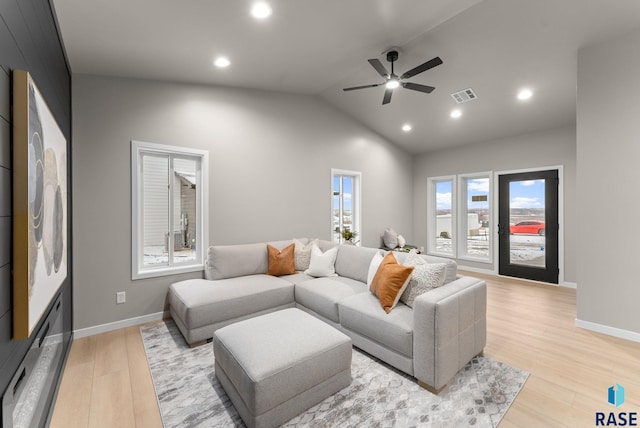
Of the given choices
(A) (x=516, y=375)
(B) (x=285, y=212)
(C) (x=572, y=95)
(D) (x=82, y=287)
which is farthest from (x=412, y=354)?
(C) (x=572, y=95)

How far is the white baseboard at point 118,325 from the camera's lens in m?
2.93

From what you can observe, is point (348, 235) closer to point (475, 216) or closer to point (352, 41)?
point (475, 216)

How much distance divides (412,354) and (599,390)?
1.38m

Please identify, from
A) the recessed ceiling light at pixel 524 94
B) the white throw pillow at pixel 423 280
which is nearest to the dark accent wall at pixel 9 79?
the white throw pillow at pixel 423 280

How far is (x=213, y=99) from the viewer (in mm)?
3791

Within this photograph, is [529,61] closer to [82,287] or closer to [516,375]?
[516,375]

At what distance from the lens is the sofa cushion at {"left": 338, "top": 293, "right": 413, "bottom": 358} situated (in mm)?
2139

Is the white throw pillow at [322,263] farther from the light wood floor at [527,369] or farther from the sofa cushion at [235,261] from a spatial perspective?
the light wood floor at [527,369]

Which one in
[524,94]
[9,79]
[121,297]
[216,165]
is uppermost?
[524,94]

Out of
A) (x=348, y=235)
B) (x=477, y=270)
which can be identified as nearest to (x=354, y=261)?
(x=348, y=235)

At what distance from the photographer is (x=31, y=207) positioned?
1.23m

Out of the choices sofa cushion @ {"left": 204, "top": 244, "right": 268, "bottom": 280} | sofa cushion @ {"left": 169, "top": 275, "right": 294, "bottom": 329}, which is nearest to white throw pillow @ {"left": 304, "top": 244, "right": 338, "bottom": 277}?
sofa cushion @ {"left": 169, "top": 275, "right": 294, "bottom": 329}

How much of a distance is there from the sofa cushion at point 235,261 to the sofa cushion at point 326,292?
2.34ft

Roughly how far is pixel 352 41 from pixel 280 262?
2.78 meters
